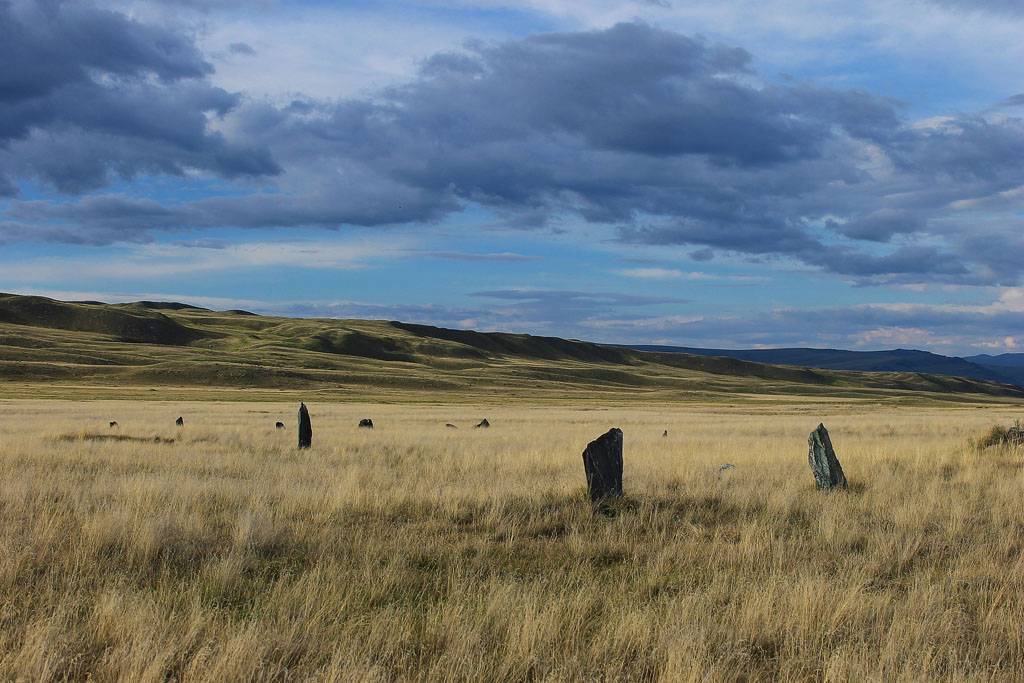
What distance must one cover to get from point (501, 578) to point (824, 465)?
26.7 feet

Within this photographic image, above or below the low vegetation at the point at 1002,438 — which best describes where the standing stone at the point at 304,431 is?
below

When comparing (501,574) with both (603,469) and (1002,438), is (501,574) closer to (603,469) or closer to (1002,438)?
(603,469)

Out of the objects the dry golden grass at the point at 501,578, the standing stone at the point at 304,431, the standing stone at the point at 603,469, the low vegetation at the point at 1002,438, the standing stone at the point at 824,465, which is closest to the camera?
the dry golden grass at the point at 501,578

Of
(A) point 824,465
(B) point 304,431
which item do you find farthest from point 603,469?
(B) point 304,431

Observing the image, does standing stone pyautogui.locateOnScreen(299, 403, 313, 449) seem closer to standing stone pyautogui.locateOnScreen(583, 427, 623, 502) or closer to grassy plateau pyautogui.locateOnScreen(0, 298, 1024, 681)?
grassy plateau pyautogui.locateOnScreen(0, 298, 1024, 681)

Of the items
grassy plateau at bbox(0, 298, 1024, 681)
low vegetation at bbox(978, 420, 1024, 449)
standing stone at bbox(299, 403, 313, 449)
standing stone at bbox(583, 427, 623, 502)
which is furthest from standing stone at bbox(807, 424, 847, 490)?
standing stone at bbox(299, 403, 313, 449)

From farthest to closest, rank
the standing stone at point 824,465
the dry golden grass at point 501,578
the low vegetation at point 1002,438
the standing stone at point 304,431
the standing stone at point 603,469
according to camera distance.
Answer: the standing stone at point 304,431 → the low vegetation at point 1002,438 → the standing stone at point 824,465 → the standing stone at point 603,469 → the dry golden grass at point 501,578

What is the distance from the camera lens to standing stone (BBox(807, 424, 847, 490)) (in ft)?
43.2

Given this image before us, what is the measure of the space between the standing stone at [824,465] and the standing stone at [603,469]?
149 inches

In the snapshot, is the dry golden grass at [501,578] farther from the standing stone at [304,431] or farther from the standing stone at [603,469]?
the standing stone at [304,431]

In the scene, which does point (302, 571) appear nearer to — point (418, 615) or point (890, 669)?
point (418, 615)

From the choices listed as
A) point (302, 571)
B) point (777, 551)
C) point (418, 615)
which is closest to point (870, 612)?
point (777, 551)

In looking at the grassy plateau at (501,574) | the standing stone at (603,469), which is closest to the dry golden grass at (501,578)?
the grassy plateau at (501,574)

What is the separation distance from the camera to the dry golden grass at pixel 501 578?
16.7 ft
